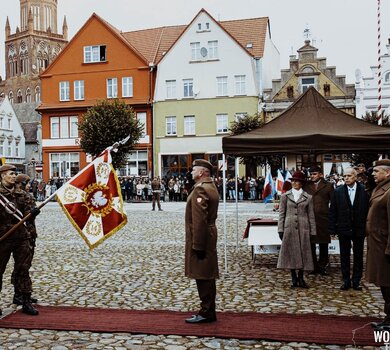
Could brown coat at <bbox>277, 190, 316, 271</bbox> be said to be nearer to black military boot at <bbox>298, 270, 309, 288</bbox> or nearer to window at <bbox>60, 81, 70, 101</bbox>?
black military boot at <bbox>298, 270, 309, 288</bbox>

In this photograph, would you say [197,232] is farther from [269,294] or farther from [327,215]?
[327,215]

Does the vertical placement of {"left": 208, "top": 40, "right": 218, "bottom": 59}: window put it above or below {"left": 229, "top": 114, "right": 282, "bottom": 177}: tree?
above

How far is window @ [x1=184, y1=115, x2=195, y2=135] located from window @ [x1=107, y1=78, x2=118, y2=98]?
6.36 meters

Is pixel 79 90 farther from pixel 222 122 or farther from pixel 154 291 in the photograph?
pixel 154 291

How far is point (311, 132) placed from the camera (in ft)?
34.8

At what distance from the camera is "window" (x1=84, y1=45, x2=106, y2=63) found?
47.8 metres

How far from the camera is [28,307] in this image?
752cm

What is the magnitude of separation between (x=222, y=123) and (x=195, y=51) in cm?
618

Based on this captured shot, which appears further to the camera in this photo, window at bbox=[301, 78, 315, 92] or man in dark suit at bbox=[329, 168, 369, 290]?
window at bbox=[301, 78, 315, 92]

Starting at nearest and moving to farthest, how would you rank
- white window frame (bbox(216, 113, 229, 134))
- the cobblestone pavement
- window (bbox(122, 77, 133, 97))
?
the cobblestone pavement < white window frame (bbox(216, 113, 229, 134)) < window (bbox(122, 77, 133, 97))

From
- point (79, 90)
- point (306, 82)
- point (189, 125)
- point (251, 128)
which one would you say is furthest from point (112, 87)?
point (306, 82)

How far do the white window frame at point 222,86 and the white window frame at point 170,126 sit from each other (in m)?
4.16

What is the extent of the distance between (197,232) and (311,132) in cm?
457

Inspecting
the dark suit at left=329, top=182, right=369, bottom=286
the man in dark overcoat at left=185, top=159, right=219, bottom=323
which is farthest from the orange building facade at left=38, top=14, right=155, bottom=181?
the man in dark overcoat at left=185, top=159, right=219, bottom=323
